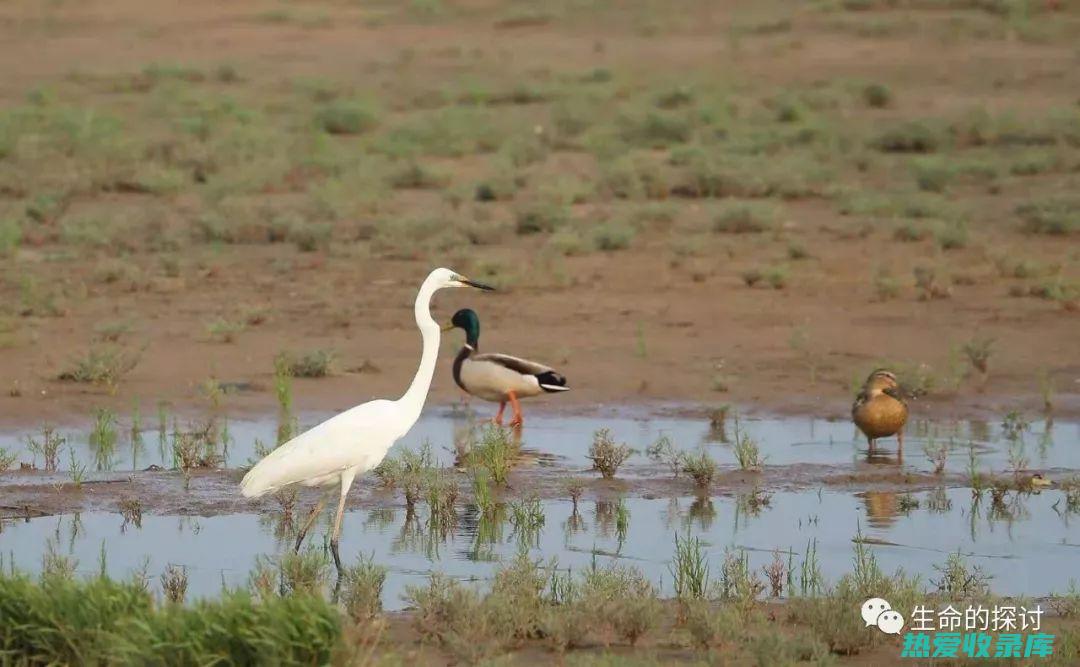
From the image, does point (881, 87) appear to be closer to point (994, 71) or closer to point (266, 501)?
point (994, 71)

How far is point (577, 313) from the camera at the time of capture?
15.6 meters

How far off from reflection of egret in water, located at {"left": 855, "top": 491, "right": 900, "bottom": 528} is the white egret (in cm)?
267

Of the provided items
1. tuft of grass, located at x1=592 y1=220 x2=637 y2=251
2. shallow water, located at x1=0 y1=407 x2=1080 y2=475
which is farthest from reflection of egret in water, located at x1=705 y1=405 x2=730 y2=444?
tuft of grass, located at x1=592 y1=220 x2=637 y2=251

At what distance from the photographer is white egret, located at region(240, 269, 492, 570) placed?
8.63 m

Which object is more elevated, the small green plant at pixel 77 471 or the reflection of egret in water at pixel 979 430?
the reflection of egret in water at pixel 979 430

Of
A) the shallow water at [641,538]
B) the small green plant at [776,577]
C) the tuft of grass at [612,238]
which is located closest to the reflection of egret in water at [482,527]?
the shallow water at [641,538]

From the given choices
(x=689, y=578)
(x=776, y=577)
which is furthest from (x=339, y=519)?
(x=776, y=577)

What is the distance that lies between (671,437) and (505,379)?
47.8 inches

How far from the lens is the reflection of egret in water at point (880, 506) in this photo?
9.82 meters

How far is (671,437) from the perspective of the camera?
12031 millimetres

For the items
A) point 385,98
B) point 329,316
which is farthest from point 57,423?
point 385,98

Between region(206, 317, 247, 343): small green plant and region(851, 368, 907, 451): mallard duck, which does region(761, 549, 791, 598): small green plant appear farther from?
region(206, 317, 247, 343): small green plant

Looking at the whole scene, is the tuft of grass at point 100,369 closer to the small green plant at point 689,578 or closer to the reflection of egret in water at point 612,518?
the reflection of egret in water at point 612,518

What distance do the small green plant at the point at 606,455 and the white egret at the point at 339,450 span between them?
75.6 inches
